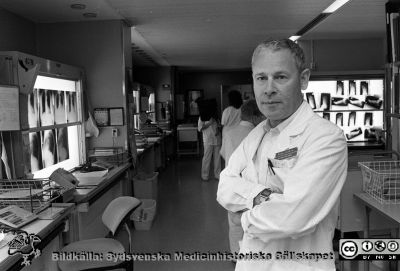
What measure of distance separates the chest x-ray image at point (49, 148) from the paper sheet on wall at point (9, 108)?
720 millimetres

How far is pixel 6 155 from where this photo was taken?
304 centimetres

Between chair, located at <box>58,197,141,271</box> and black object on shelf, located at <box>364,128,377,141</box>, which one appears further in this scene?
black object on shelf, located at <box>364,128,377,141</box>

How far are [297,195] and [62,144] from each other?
10.9 feet

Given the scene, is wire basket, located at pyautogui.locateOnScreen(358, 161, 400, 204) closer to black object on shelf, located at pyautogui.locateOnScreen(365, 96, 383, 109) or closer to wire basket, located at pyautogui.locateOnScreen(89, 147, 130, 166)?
wire basket, located at pyautogui.locateOnScreen(89, 147, 130, 166)

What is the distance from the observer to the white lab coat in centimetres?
130

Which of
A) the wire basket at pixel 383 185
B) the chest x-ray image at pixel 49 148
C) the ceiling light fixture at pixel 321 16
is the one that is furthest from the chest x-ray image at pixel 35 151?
the ceiling light fixture at pixel 321 16

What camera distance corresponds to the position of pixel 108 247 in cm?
260

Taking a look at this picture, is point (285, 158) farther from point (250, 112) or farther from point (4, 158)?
point (250, 112)

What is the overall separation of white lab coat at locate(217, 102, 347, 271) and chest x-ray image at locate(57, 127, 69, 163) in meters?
2.86

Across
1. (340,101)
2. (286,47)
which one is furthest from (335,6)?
(286,47)

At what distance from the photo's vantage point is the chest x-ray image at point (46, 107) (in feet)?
11.6

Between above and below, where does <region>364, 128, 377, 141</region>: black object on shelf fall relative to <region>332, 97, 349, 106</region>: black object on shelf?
below

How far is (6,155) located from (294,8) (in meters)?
3.52

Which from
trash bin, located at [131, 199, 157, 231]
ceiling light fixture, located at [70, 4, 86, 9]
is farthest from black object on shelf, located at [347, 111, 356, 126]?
ceiling light fixture, located at [70, 4, 86, 9]
